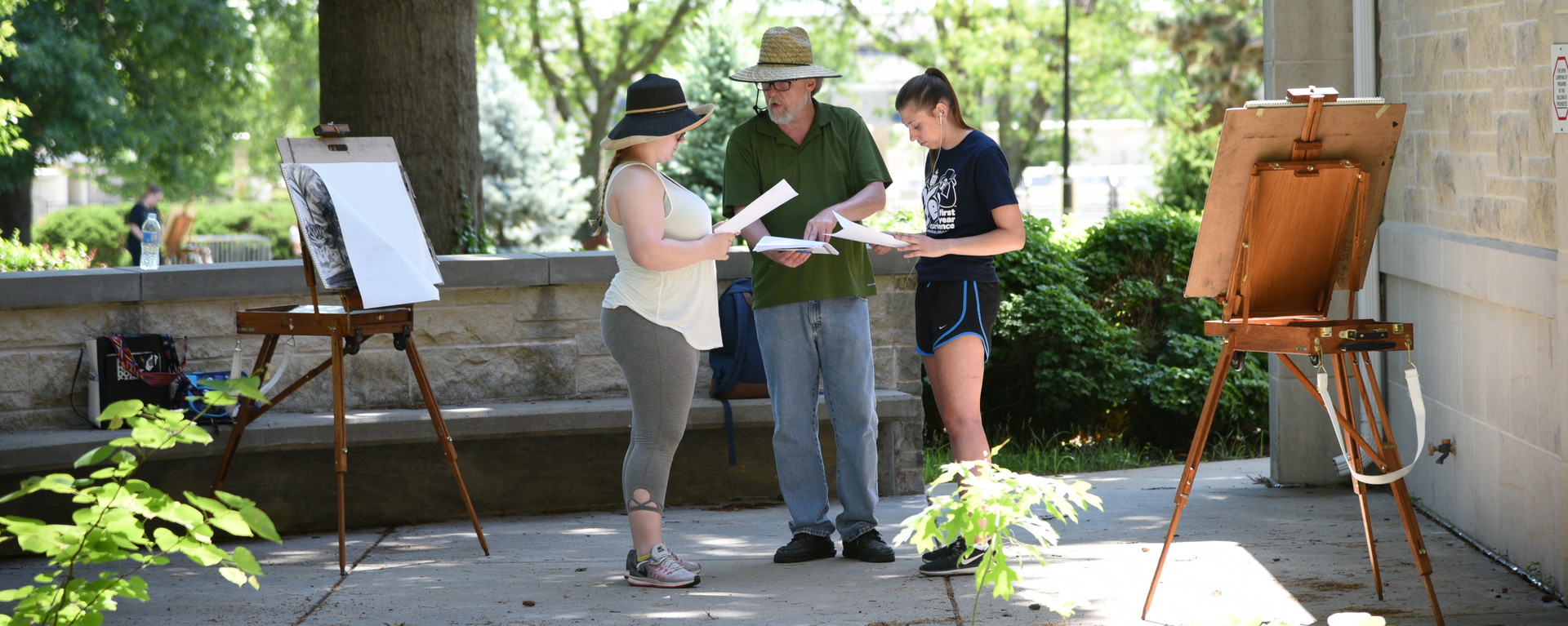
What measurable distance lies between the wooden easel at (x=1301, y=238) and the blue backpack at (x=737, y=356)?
2.46 m

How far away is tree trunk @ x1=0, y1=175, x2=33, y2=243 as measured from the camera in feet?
66.0

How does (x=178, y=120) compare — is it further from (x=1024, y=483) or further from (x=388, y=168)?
(x=1024, y=483)

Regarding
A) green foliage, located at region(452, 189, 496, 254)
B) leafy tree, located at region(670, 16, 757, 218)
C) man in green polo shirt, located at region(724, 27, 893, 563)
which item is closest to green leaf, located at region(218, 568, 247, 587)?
man in green polo shirt, located at region(724, 27, 893, 563)

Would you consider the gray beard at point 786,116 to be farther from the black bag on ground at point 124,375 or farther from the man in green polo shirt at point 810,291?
the black bag on ground at point 124,375

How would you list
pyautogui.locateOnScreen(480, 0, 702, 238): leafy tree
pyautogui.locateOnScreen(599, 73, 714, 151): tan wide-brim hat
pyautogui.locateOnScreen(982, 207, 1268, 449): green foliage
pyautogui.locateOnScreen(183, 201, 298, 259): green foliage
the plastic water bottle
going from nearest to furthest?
pyautogui.locateOnScreen(599, 73, 714, 151): tan wide-brim hat → the plastic water bottle → pyautogui.locateOnScreen(982, 207, 1268, 449): green foliage → pyautogui.locateOnScreen(183, 201, 298, 259): green foliage → pyautogui.locateOnScreen(480, 0, 702, 238): leafy tree

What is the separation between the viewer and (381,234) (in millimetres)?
5094

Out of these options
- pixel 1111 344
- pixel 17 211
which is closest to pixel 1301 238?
pixel 1111 344

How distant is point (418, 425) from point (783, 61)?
237 centimetres

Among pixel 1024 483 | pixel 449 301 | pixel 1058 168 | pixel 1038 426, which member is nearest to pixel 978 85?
pixel 1058 168

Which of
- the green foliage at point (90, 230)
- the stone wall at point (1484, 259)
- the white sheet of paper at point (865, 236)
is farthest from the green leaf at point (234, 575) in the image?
the green foliage at point (90, 230)

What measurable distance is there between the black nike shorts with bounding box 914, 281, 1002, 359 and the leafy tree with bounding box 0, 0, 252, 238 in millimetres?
16578

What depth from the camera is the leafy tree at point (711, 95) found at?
16047mm

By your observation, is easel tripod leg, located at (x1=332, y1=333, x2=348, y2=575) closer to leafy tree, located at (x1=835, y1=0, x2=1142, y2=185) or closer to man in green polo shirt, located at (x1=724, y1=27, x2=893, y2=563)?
man in green polo shirt, located at (x1=724, y1=27, x2=893, y2=563)

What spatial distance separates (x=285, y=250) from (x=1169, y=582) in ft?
78.9
